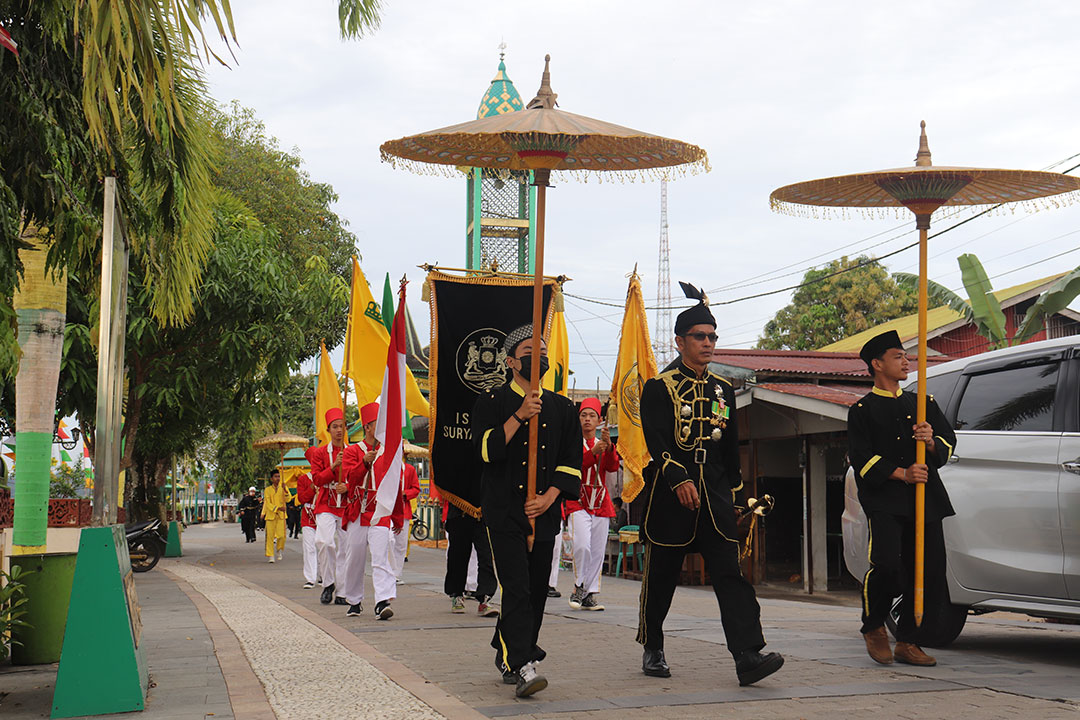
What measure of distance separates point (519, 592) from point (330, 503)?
301 inches

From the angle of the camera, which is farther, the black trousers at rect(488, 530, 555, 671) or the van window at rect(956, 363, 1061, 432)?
the van window at rect(956, 363, 1061, 432)

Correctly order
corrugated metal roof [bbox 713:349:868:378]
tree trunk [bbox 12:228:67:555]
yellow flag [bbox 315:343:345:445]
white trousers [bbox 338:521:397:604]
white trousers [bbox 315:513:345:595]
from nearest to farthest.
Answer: tree trunk [bbox 12:228:67:555], white trousers [bbox 338:521:397:604], white trousers [bbox 315:513:345:595], yellow flag [bbox 315:343:345:445], corrugated metal roof [bbox 713:349:868:378]

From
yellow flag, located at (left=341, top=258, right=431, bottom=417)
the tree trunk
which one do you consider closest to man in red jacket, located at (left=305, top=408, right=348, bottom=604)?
yellow flag, located at (left=341, top=258, right=431, bottom=417)

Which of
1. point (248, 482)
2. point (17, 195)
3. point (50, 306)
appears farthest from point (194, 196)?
point (248, 482)

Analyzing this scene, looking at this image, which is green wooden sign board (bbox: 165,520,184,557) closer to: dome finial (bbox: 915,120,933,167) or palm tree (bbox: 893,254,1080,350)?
palm tree (bbox: 893,254,1080,350)

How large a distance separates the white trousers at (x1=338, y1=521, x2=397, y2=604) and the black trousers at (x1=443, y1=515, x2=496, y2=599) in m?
0.59

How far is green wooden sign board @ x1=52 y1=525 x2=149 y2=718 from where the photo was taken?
5.92 metres

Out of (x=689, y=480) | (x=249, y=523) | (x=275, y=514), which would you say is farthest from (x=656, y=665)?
(x=249, y=523)

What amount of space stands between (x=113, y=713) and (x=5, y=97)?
3.81 metres

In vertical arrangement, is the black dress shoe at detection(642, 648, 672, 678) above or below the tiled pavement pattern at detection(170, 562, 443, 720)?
above

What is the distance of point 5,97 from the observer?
7152mm

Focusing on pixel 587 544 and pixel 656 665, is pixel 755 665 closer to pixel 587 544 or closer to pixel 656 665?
pixel 656 665

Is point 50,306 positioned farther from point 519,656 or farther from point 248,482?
point 248,482

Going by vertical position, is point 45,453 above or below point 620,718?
above
